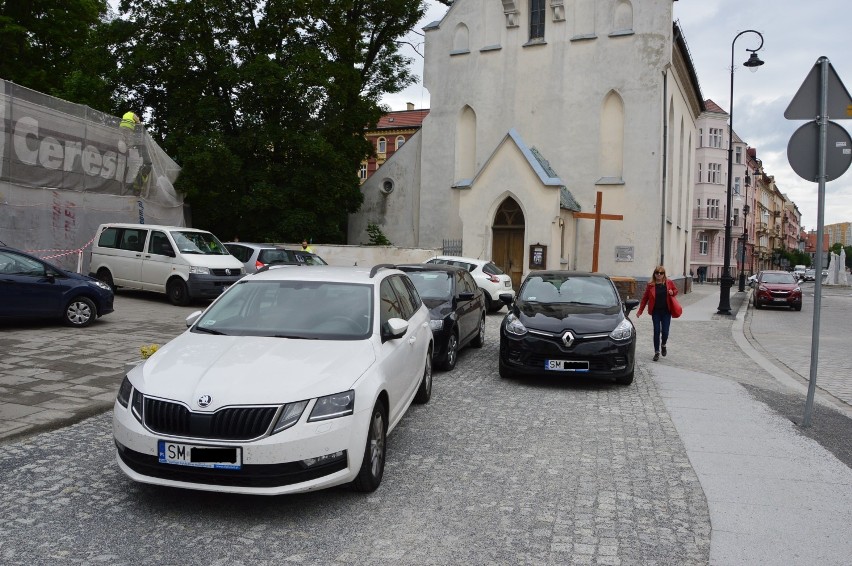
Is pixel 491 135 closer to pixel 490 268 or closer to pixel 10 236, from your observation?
pixel 490 268

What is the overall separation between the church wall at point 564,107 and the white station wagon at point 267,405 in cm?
2181

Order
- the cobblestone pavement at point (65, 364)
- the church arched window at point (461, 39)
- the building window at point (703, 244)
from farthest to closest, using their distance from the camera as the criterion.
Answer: the building window at point (703, 244) → the church arched window at point (461, 39) → the cobblestone pavement at point (65, 364)

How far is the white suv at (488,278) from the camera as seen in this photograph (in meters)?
19.7

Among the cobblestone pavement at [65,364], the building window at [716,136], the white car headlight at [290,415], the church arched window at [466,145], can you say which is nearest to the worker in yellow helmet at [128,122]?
the cobblestone pavement at [65,364]

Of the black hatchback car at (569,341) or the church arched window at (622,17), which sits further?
the church arched window at (622,17)

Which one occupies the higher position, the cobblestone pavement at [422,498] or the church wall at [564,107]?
the church wall at [564,107]

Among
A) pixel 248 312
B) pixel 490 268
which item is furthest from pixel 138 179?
pixel 248 312

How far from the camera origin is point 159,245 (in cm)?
1705

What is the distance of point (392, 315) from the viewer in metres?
6.15

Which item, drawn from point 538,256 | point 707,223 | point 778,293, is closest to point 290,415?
point 538,256

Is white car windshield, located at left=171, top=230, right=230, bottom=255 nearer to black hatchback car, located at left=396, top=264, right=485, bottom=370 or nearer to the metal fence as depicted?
black hatchback car, located at left=396, top=264, right=485, bottom=370

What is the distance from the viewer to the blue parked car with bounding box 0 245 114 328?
447 inches

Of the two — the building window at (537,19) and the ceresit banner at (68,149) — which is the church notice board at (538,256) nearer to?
the building window at (537,19)

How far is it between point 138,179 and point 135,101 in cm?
803
